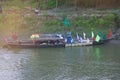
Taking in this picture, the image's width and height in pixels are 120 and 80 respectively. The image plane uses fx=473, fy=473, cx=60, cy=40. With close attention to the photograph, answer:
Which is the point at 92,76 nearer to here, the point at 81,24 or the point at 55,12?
the point at 81,24

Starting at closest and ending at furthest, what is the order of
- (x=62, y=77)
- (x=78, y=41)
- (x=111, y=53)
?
(x=62, y=77) → (x=111, y=53) → (x=78, y=41)

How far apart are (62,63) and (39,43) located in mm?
19374

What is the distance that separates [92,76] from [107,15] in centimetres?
4283

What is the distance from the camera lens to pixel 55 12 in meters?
117

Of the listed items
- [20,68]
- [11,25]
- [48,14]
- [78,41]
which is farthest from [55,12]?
[20,68]

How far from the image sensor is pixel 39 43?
9606 cm

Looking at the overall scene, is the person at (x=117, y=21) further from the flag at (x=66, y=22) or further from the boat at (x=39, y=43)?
the boat at (x=39, y=43)

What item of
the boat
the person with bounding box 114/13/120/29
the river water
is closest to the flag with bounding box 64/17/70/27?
the boat

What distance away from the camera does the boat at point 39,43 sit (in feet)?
311

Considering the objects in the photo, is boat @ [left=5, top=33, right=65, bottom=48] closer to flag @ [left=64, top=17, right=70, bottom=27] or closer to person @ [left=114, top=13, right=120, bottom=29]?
flag @ [left=64, top=17, right=70, bottom=27]

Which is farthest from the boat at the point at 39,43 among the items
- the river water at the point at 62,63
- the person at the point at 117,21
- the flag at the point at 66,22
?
the person at the point at 117,21

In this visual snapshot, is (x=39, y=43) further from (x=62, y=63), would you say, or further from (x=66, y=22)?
(x=62, y=63)

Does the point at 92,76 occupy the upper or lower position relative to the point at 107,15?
lower

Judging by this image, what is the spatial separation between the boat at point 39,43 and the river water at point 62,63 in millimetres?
2364
